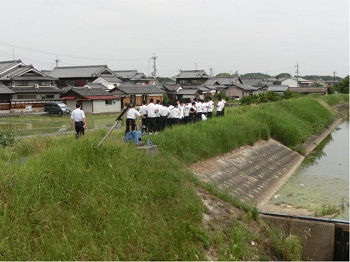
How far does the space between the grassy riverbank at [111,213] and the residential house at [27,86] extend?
40.0 meters

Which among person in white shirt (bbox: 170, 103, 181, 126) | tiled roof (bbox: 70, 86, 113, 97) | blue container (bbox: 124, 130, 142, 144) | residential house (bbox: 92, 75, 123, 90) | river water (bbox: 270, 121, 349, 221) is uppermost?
residential house (bbox: 92, 75, 123, 90)

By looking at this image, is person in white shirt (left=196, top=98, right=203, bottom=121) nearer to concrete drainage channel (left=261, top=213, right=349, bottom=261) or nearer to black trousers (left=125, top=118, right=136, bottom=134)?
black trousers (left=125, top=118, right=136, bottom=134)

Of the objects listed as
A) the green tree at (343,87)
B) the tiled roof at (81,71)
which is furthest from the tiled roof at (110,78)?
the green tree at (343,87)

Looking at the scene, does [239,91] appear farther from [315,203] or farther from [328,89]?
[315,203]

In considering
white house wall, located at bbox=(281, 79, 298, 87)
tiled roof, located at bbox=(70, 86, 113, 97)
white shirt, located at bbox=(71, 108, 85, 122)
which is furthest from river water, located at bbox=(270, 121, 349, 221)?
white house wall, located at bbox=(281, 79, 298, 87)

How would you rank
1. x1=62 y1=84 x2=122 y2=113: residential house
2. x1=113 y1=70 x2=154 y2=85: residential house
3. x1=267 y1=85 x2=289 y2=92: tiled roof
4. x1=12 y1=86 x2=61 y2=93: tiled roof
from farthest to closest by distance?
x1=267 y1=85 x2=289 y2=92: tiled roof → x1=113 y1=70 x2=154 y2=85: residential house → x1=12 y1=86 x2=61 y2=93: tiled roof → x1=62 y1=84 x2=122 y2=113: residential house

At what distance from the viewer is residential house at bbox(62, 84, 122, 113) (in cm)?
4709

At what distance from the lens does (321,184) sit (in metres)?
18.0

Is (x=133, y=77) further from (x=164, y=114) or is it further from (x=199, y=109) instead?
(x=164, y=114)

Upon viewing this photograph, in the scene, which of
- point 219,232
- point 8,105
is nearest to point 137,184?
point 219,232

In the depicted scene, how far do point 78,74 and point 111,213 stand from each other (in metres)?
60.9

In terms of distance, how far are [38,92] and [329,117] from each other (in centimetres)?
3707

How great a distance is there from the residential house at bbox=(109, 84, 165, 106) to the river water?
3162cm

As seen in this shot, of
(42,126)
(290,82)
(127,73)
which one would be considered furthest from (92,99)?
(290,82)
